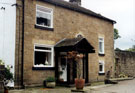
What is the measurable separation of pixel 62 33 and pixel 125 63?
11.8 m

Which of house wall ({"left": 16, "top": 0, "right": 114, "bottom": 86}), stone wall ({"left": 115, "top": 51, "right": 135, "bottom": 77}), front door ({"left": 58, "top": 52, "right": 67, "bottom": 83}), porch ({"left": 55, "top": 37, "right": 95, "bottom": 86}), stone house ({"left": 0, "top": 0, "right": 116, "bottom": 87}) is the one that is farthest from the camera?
stone wall ({"left": 115, "top": 51, "right": 135, "bottom": 77})

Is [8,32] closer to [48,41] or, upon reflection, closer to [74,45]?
[48,41]

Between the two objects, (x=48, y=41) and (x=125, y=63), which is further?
(x=125, y=63)

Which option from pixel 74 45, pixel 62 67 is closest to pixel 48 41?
pixel 74 45

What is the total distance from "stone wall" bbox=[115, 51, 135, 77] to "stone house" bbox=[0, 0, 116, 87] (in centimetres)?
521

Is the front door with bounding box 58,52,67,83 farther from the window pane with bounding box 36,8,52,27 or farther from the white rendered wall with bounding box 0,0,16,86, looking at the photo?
the white rendered wall with bounding box 0,0,16,86

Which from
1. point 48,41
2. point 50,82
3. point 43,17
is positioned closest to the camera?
point 50,82

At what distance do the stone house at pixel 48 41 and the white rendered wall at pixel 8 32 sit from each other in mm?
277

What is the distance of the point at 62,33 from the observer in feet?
58.7

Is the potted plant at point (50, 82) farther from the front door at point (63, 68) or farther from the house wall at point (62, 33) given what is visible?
the front door at point (63, 68)

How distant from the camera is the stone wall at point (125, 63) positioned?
83.6 ft

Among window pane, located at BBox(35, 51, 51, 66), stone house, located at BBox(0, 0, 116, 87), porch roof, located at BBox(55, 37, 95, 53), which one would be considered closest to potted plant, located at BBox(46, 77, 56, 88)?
stone house, located at BBox(0, 0, 116, 87)

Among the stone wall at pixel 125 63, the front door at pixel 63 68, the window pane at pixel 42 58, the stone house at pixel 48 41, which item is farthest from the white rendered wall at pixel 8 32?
the stone wall at pixel 125 63

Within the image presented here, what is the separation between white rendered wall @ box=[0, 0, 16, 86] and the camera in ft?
46.8
